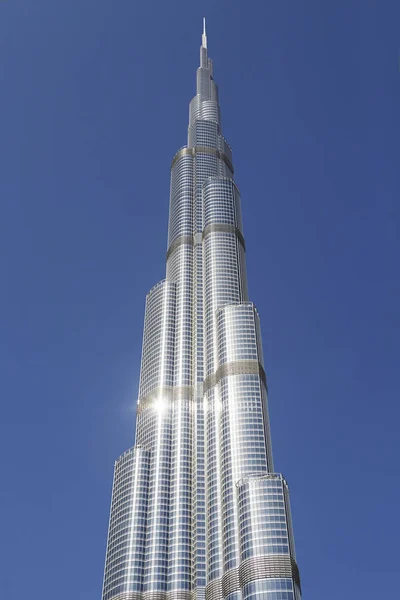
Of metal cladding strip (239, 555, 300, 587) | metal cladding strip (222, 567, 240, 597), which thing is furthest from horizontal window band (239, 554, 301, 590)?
metal cladding strip (222, 567, 240, 597)

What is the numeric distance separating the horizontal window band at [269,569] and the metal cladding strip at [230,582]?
4.65m

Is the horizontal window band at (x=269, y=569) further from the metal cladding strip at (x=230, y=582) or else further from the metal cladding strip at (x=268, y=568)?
the metal cladding strip at (x=230, y=582)

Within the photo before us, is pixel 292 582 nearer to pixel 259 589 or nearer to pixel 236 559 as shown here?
pixel 259 589

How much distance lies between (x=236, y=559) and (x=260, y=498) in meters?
19.4

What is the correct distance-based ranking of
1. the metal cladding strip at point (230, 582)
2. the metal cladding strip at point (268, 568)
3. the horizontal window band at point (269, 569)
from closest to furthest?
the horizontal window band at point (269, 569) → the metal cladding strip at point (268, 568) → the metal cladding strip at point (230, 582)

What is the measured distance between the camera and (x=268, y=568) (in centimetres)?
18112

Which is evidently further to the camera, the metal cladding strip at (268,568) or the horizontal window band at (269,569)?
the metal cladding strip at (268,568)

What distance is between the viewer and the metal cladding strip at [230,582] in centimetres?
18862

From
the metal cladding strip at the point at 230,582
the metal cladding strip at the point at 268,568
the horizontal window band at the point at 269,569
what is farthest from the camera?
the metal cladding strip at the point at 230,582

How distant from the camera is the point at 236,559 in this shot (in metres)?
196

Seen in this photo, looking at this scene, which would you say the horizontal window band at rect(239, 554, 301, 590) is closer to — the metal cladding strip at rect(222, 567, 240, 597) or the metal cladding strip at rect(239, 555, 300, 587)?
the metal cladding strip at rect(239, 555, 300, 587)

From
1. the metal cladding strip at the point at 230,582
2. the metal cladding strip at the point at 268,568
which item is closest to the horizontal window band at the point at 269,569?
the metal cladding strip at the point at 268,568

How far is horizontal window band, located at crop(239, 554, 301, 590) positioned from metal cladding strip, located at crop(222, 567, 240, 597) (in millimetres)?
4650

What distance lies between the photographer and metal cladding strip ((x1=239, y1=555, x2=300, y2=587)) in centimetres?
17950
